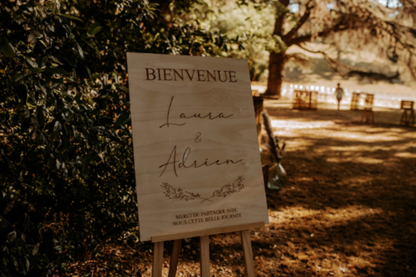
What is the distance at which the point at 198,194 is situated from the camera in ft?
5.33

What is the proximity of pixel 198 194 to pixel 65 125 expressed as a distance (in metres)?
0.75

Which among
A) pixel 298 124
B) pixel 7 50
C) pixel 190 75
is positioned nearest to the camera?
pixel 7 50

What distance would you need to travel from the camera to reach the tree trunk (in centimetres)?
1508

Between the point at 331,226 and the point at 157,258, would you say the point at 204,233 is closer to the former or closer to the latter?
the point at 157,258

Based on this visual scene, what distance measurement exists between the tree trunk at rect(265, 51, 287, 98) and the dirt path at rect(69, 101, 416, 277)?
889 centimetres

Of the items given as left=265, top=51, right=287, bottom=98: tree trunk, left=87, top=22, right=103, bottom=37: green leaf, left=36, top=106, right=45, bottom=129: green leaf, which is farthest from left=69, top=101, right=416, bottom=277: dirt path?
left=265, top=51, right=287, bottom=98: tree trunk

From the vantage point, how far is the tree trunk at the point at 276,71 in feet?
49.5

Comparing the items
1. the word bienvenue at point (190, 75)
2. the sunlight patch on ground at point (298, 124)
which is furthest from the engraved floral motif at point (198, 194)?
the sunlight patch on ground at point (298, 124)

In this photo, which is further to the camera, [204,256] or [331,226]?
[331,226]

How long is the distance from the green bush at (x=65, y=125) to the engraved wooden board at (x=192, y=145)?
173 millimetres

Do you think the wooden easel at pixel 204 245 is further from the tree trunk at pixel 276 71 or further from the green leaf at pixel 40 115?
the tree trunk at pixel 276 71

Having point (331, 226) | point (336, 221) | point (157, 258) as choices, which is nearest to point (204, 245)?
point (157, 258)

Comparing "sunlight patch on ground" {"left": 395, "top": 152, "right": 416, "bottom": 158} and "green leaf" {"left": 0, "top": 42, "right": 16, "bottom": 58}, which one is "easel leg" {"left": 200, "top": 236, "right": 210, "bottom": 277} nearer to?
"green leaf" {"left": 0, "top": 42, "right": 16, "bottom": 58}

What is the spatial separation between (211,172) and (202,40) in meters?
1.70
